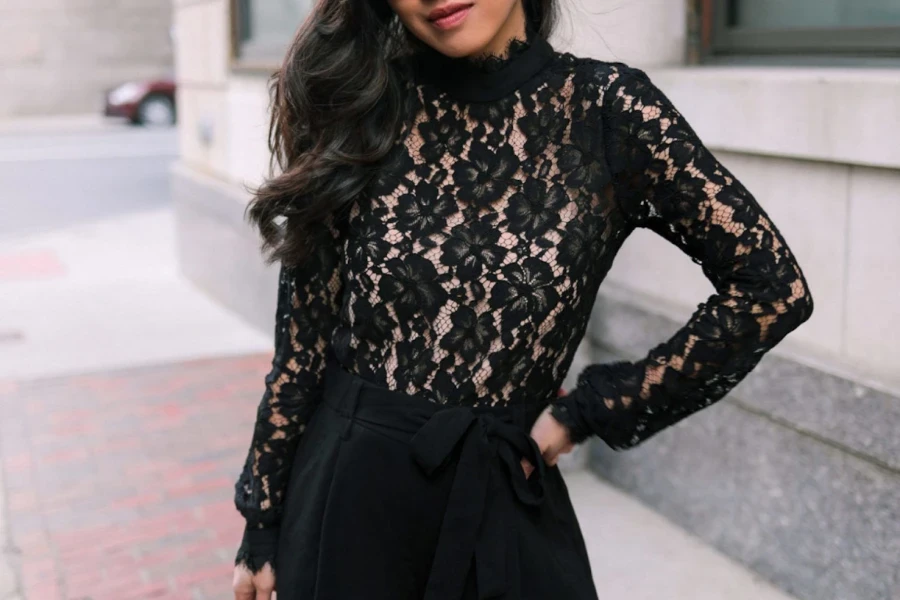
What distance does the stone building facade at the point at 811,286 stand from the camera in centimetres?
345

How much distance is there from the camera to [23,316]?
8.67 meters

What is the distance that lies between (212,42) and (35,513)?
4.61m

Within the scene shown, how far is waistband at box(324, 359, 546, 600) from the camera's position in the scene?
6.35 feet

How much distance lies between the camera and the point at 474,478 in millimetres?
1949

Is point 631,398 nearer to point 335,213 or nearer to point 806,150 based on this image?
point 335,213

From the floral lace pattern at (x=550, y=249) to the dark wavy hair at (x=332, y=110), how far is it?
0.16 ft

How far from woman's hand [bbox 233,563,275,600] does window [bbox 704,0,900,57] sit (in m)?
2.60

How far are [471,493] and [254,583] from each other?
1.74 feet

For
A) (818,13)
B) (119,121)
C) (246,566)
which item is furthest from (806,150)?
(119,121)

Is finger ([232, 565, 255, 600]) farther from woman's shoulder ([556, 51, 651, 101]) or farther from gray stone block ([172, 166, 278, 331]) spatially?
gray stone block ([172, 166, 278, 331])

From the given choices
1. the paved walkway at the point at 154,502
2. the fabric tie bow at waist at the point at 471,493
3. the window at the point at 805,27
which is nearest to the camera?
the fabric tie bow at waist at the point at 471,493

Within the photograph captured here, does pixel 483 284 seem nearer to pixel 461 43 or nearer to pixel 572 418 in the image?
pixel 572 418

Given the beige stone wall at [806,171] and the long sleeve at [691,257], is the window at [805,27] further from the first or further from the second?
the long sleeve at [691,257]

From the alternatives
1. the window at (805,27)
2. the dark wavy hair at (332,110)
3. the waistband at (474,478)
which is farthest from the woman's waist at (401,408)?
the window at (805,27)
